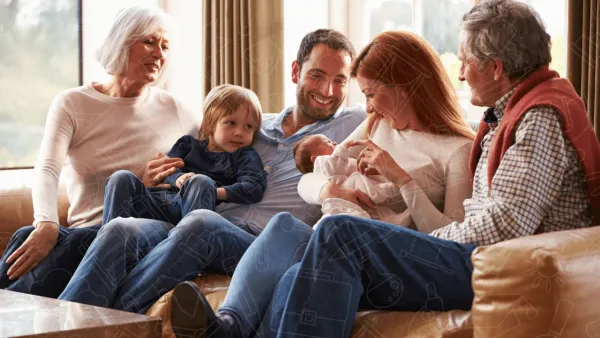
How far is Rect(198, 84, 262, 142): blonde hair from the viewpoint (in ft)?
7.95

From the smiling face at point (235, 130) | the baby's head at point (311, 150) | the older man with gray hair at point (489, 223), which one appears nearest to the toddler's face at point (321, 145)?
the baby's head at point (311, 150)

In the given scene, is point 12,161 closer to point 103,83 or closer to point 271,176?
point 103,83

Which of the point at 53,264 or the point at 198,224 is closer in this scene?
the point at 198,224

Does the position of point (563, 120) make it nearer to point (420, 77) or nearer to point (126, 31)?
point (420, 77)

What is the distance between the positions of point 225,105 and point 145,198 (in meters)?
0.34

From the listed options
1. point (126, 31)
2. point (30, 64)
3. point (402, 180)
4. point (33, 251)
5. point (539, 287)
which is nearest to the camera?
point (539, 287)

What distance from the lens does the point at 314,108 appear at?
2.43 m

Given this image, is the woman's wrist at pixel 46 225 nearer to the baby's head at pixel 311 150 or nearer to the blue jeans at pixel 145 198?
the blue jeans at pixel 145 198

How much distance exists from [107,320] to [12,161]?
7.32 ft

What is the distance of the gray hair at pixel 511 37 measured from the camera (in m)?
1.77

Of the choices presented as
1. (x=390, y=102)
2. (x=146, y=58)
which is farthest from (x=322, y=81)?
(x=146, y=58)

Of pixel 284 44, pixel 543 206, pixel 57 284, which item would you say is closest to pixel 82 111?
pixel 57 284

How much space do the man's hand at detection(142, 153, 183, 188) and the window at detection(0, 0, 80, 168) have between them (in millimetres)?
1368

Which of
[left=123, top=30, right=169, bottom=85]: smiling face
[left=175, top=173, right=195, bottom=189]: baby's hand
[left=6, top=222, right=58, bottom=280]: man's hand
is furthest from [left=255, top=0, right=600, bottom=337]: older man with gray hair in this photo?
[left=123, top=30, right=169, bottom=85]: smiling face
